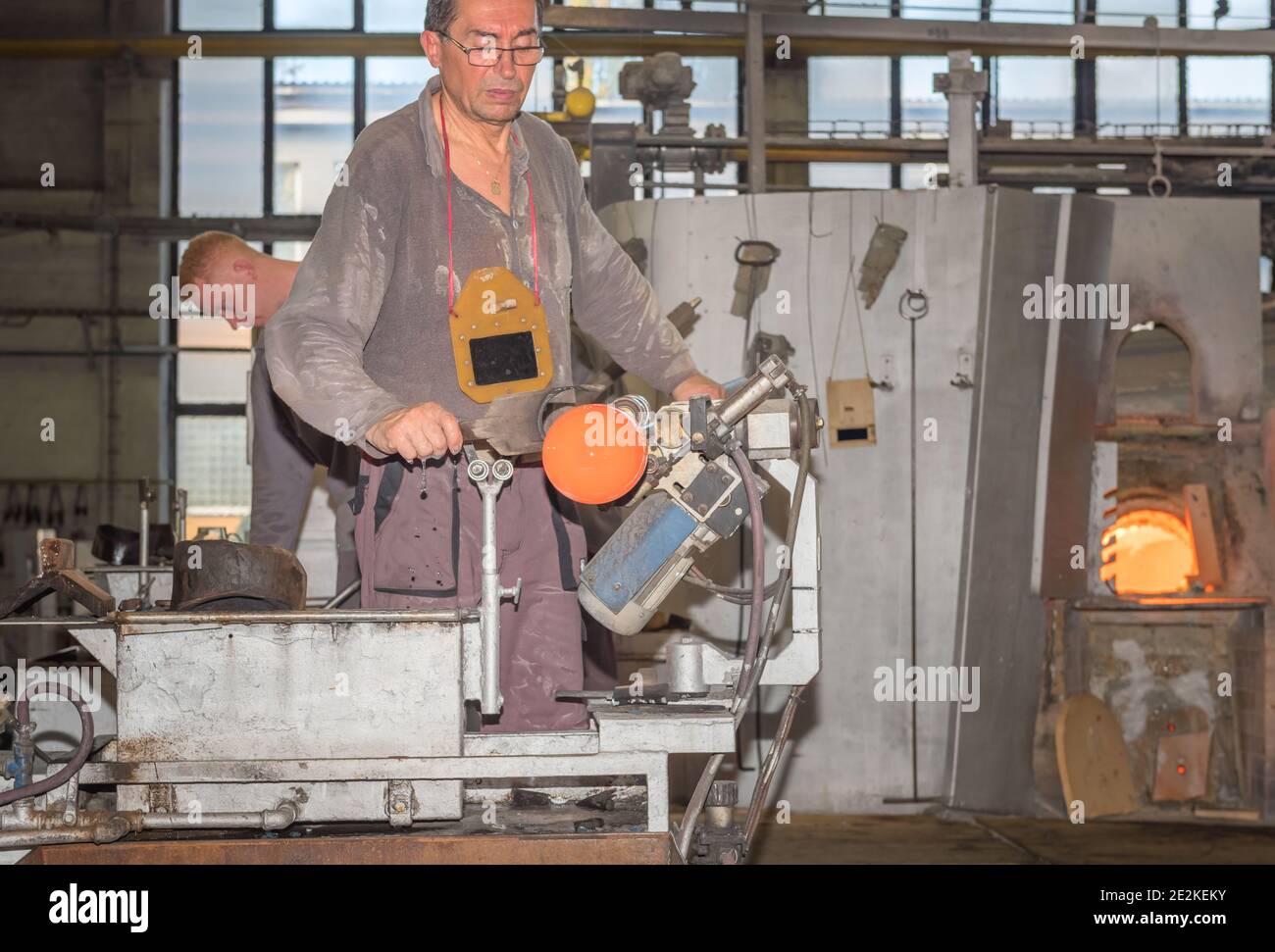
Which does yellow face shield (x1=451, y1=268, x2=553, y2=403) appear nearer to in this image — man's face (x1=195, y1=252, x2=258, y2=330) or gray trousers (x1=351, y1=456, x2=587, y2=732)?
gray trousers (x1=351, y1=456, x2=587, y2=732)

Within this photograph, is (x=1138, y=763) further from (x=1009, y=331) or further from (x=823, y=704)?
(x=1009, y=331)

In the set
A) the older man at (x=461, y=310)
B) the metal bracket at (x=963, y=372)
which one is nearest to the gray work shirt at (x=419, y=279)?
the older man at (x=461, y=310)

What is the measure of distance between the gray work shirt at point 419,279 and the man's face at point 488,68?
0.29 feet

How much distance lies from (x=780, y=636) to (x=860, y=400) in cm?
96

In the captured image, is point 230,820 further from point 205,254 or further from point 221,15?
point 221,15

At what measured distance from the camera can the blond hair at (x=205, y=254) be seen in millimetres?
3982

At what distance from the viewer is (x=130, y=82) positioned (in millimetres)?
11375

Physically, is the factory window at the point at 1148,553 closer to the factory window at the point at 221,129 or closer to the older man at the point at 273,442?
the older man at the point at 273,442

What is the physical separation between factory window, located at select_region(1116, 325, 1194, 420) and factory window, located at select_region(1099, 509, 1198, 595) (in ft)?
1.54

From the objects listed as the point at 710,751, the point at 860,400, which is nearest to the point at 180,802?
the point at 710,751

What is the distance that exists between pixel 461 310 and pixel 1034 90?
32.4 ft

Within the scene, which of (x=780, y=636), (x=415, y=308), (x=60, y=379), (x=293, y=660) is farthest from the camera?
(x=60, y=379)

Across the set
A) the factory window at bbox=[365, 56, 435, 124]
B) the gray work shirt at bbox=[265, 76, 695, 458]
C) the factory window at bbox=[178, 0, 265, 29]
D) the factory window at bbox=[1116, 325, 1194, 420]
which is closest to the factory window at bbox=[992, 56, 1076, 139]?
the factory window at bbox=[365, 56, 435, 124]

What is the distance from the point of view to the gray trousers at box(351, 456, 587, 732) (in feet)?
7.50
